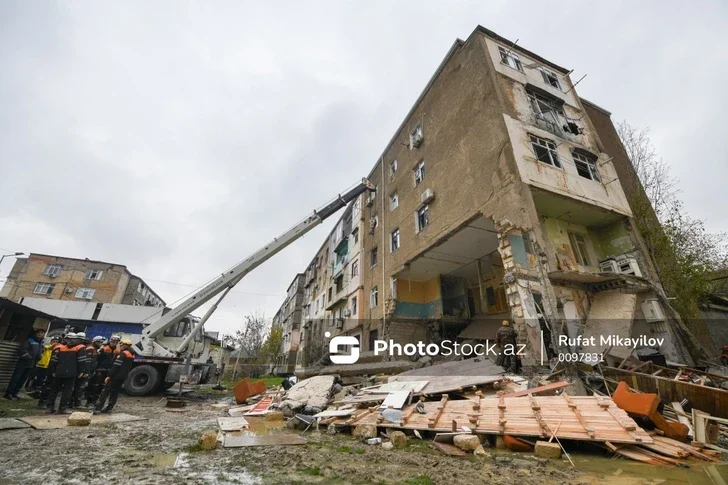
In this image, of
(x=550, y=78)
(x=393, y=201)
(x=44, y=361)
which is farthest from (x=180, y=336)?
(x=550, y=78)

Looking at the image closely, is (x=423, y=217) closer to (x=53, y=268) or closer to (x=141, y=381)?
(x=141, y=381)

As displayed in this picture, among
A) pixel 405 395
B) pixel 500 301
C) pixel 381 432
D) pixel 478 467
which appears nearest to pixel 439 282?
pixel 500 301

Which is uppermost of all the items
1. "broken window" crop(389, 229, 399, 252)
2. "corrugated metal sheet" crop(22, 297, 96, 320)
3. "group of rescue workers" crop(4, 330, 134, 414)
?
"broken window" crop(389, 229, 399, 252)

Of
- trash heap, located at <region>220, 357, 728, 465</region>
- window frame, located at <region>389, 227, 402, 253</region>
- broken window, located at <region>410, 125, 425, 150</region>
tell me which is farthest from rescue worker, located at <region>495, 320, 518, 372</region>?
broken window, located at <region>410, 125, 425, 150</region>

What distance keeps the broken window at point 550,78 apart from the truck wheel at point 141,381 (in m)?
21.5

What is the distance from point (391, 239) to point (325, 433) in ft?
43.4

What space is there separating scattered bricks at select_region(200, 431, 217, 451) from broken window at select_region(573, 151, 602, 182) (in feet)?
48.9

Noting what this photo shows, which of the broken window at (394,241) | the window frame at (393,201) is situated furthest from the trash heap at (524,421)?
the window frame at (393,201)

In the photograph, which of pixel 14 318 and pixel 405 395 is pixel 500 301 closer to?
pixel 405 395

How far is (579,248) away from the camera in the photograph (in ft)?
41.7

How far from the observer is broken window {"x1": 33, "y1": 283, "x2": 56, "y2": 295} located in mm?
32316

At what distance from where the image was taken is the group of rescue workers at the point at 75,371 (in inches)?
282

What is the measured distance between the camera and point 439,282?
16.8m

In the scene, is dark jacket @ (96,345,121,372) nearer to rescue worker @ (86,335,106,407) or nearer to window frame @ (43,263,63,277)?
rescue worker @ (86,335,106,407)
